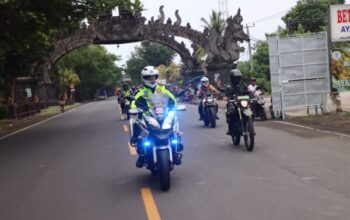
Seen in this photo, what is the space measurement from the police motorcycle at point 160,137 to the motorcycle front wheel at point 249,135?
10.6 feet

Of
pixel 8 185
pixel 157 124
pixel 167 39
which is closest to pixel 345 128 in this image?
pixel 157 124

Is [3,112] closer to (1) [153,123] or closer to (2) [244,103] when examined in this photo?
(2) [244,103]

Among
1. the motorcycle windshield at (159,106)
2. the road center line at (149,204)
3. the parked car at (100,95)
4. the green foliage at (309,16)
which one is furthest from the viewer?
the parked car at (100,95)

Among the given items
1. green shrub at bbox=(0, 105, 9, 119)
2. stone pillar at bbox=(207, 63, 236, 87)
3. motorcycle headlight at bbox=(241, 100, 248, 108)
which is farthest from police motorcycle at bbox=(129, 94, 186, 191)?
stone pillar at bbox=(207, 63, 236, 87)

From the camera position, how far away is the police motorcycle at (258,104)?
18625mm

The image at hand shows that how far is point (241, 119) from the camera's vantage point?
38.9ft

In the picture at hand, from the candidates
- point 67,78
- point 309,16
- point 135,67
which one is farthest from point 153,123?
point 135,67

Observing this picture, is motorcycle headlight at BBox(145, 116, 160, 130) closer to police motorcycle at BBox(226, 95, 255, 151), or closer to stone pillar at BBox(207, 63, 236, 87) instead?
police motorcycle at BBox(226, 95, 255, 151)

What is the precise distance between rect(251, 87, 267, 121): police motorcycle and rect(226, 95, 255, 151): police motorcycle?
6.16 m

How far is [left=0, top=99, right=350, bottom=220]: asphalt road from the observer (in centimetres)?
677

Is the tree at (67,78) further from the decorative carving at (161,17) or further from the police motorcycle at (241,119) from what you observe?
the police motorcycle at (241,119)

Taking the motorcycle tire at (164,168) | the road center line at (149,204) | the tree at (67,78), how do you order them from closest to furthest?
the road center line at (149,204)
the motorcycle tire at (164,168)
the tree at (67,78)

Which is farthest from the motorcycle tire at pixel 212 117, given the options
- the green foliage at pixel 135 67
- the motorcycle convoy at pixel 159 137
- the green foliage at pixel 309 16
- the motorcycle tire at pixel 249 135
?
the green foliage at pixel 135 67

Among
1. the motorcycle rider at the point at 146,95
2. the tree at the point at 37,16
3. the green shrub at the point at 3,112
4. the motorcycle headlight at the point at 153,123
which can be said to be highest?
the tree at the point at 37,16
